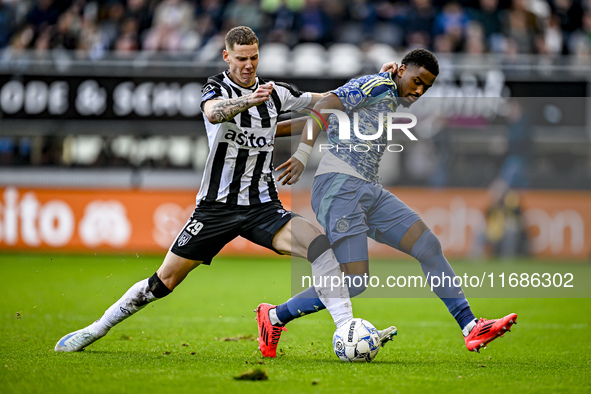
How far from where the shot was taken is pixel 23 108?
14.0 m

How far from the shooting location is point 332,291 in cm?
518

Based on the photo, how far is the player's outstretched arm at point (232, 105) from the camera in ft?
15.5

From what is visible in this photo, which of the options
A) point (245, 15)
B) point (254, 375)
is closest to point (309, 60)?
point (245, 15)

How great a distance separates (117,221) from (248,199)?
9.14 m

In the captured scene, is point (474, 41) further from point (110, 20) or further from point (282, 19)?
point (110, 20)

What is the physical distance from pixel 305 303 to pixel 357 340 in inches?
19.5

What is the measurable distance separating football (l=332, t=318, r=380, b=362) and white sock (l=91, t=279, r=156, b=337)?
4.57 feet

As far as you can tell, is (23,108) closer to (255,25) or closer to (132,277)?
(255,25)

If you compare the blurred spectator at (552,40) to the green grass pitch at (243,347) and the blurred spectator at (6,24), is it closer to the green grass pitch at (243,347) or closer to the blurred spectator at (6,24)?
the green grass pitch at (243,347)

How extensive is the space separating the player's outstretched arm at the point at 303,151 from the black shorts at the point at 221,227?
0.37 m

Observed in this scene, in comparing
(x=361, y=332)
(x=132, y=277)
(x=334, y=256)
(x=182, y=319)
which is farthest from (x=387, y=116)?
(x=182, y=319)

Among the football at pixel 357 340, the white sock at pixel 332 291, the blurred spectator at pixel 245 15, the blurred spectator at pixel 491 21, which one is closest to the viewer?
the football at pixel 357 340

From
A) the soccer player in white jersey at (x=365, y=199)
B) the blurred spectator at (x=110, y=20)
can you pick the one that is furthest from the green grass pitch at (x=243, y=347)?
the blurred spectator at (x=110, y=20)

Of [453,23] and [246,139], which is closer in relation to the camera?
[246,139]
